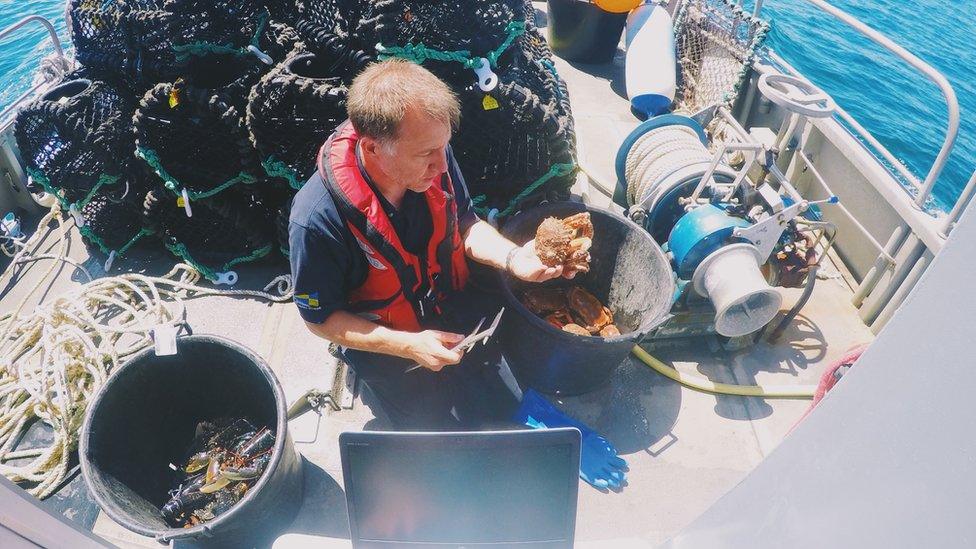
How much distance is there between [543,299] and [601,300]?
0.40 m

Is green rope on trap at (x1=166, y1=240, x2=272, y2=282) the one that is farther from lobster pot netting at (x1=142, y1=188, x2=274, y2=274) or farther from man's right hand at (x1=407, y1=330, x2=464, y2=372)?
man's right hand at (x1=407, y1=330, x2=464, y2=372)

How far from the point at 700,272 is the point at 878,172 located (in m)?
1.50

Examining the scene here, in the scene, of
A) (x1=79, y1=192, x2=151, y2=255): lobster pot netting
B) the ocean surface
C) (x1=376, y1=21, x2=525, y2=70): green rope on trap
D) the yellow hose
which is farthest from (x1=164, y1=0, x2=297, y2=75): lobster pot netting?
the ocean surface

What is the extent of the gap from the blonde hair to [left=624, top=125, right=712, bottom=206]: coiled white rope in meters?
1.83

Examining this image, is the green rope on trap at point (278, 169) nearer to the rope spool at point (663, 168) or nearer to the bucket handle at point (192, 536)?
the bucket handle at point (192, 536)

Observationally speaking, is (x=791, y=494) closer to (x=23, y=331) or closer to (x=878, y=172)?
(x=878, y=172)

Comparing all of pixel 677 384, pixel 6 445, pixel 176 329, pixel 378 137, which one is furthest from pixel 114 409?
pixel 677 384

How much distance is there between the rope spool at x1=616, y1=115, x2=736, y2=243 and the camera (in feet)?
10.5

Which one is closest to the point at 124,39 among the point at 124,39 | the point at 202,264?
the point at 124,39

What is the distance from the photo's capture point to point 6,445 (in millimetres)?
2689

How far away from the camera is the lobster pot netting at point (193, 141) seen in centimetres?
285

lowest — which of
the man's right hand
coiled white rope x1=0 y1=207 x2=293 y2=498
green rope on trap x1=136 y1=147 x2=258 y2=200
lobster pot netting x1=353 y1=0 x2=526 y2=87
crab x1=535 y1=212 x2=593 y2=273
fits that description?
coiled white rope x1=0 y1=207 x2=293 y2=498

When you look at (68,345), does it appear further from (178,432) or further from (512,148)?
(512,148)

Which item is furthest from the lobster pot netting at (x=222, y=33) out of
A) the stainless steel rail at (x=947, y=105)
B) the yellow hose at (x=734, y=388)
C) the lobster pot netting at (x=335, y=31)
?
the stainless steel rail at (x=947, y=105)
